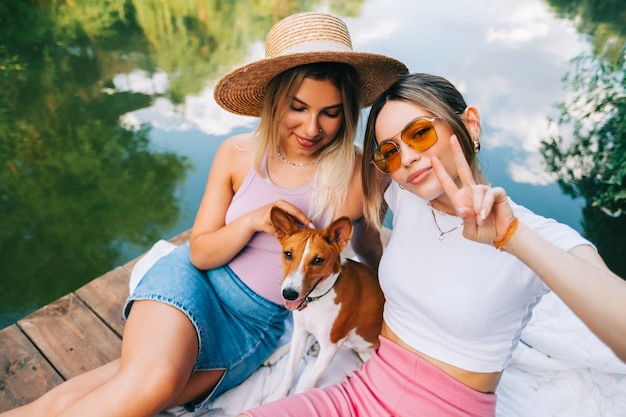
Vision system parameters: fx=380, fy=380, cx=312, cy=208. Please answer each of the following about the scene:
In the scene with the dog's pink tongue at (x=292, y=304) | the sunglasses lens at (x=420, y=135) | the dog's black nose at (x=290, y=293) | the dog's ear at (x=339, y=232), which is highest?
the sunglasses lens at (x=420, y=135)

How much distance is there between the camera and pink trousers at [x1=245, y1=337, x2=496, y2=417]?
1.37 m

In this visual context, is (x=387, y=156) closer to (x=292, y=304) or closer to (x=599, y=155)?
(x=292, y=304)

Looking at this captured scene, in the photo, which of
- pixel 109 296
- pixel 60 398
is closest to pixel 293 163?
pixel 60 398

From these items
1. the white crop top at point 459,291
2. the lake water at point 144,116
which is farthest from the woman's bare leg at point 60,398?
the lake water at point 144,116

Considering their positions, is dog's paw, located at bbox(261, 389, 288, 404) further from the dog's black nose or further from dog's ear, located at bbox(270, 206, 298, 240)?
dog's ear, located at bbox(270, 206, 298, 240)

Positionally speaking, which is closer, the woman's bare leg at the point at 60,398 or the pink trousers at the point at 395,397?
the pink trousers at the point at 395,397

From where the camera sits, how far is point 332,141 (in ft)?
6.15

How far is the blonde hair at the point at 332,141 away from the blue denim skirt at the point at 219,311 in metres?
0.54

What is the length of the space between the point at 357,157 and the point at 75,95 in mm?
5559

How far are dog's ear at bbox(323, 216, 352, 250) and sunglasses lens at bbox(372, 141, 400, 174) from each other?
0.36 m

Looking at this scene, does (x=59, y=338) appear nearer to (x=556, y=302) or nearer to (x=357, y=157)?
(x=357, y=157)

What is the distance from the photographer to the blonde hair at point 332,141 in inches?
66.1

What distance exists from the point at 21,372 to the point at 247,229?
151 centimetres

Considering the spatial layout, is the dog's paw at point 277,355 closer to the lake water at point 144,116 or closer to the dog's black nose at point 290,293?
the dog's black nose at point 290,293
